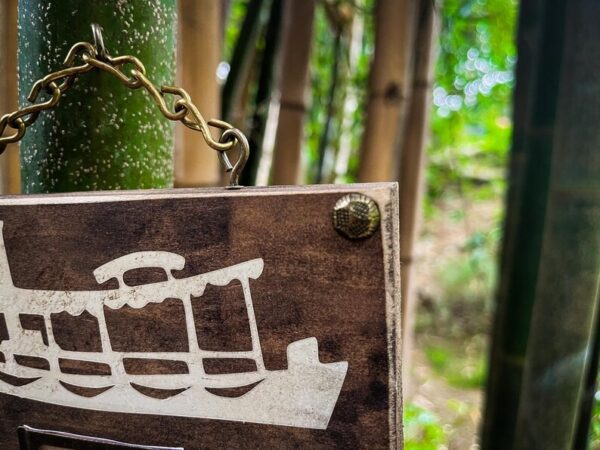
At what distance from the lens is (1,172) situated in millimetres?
710

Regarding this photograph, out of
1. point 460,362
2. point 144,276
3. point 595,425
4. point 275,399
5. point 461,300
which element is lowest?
point 460,362

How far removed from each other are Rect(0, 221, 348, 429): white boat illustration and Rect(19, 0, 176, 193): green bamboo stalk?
122 mm

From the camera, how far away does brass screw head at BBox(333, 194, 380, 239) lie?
0.41 m

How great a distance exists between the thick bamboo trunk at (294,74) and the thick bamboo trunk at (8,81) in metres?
0.63

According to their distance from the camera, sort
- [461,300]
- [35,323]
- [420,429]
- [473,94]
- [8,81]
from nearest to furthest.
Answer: [35,323] < [8,81] < [420,429] < [473,94] < [461,300]

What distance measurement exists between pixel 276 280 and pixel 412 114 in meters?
1.16

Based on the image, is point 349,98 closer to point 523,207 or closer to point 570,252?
point 523,207

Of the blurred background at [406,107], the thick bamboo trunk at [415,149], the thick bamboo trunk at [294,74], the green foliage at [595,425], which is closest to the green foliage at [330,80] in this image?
the blurred background at [406,107]

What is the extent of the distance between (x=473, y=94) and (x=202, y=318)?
2505mm

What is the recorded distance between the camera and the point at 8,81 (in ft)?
2.52

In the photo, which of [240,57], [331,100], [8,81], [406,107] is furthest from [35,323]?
[331,100]

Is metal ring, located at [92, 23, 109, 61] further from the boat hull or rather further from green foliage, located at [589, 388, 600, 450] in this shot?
green foliage, located at [589, 388, 600, 450]

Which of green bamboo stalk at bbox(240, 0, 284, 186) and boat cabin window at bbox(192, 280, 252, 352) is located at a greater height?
green bamboo stalk at bbox(240, 0, 284, 186)

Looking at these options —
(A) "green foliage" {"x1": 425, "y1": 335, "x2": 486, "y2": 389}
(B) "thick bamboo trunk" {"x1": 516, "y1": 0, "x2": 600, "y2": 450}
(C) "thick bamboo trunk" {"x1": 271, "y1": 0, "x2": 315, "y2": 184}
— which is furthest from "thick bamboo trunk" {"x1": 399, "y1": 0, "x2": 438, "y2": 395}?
(A) "green foliage" {"x1": 425, "y1": 335, "x2": 486, "y2": 389}
